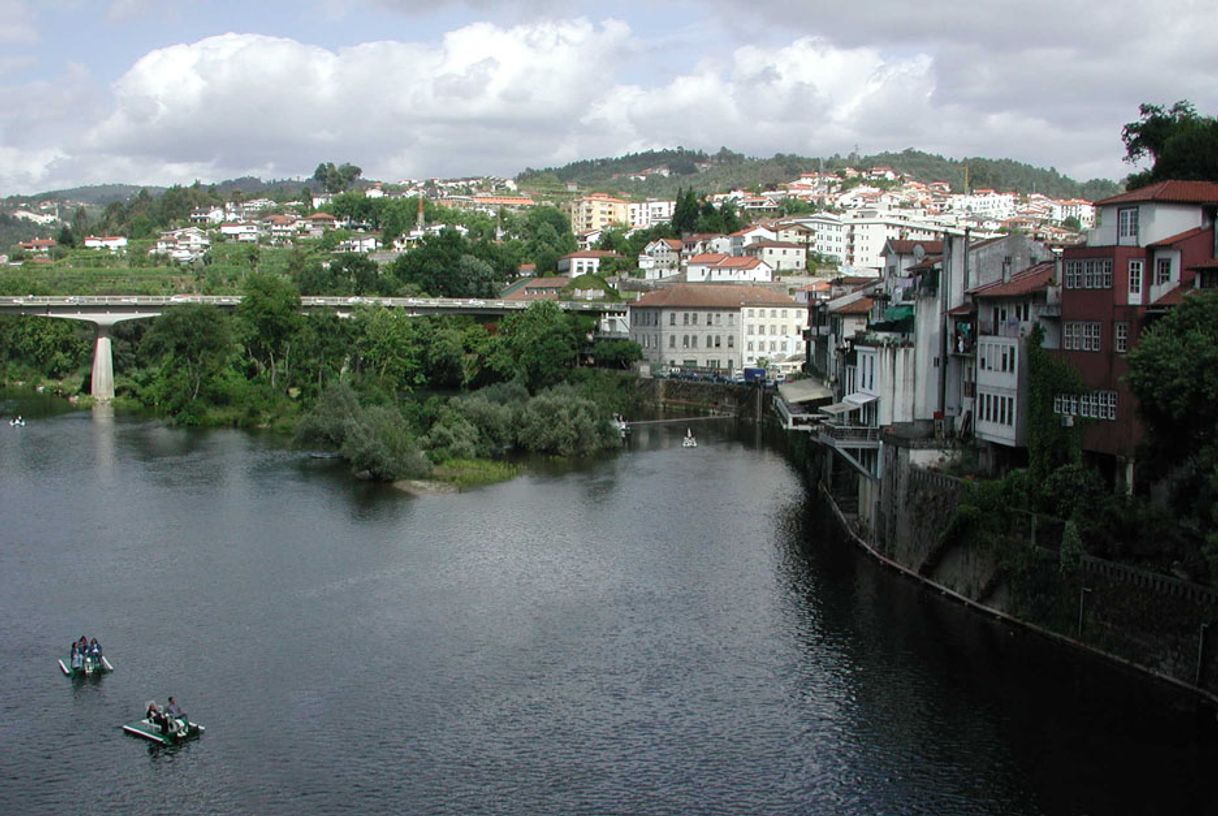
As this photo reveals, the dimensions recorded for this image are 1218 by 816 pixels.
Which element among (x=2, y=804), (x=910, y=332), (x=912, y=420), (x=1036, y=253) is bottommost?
(x=2, y=804)

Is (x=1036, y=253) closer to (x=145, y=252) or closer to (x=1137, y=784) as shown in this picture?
(x=1137, y=784)

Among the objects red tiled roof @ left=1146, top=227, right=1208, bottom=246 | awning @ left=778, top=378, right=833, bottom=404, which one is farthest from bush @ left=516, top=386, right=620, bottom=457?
red tiled roof @ left=1146, top=227, right=1208, bottom=246

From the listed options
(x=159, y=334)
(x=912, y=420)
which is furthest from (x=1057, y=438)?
(x=159, y=334)

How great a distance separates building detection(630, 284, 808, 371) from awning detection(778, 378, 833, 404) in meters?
28.7

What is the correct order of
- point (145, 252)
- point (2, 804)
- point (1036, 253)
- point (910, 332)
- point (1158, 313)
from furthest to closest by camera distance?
point (145, 252) < point (910, 332) < point (1036, 253) < point (1158, 313) < point (2, 804)

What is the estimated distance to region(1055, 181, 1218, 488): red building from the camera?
33.7 metres

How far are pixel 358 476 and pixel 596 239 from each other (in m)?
128

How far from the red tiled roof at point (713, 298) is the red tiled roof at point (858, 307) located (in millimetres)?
38402

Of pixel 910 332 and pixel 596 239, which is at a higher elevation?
pixel 596 239

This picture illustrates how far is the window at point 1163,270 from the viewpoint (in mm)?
33781

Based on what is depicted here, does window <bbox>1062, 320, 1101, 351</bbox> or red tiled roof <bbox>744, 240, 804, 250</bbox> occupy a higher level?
red tiled roof <bbox>744, 240, 804, 250</bbox>

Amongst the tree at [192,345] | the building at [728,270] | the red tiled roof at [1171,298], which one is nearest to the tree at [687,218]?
the building at [728,270]

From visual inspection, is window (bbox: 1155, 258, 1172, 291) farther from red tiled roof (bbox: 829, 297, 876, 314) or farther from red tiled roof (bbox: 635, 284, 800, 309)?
red tiled roof (bbox: 635, 284, 800, 309)

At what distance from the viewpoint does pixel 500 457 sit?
66.2 meters
